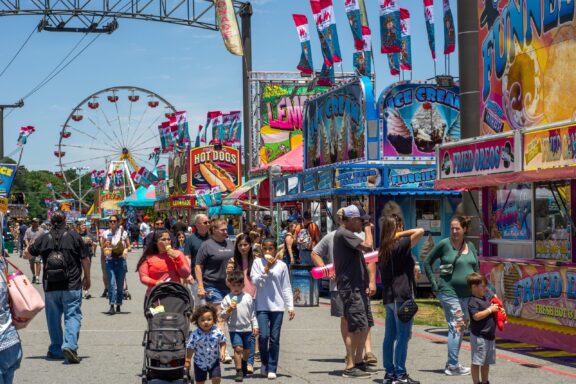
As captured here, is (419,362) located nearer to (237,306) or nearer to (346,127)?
(237,306)

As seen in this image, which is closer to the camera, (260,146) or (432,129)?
(432,129)

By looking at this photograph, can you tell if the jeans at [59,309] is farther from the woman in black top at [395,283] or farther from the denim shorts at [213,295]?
the woman in black top at [395,283]

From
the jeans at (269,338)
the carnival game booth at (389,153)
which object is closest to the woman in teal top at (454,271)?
the jeans at (269,338)

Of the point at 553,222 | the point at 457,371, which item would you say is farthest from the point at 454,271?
the point at 553,222

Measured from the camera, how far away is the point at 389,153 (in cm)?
2247

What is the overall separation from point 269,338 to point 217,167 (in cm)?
4084

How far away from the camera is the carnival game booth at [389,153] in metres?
21.0

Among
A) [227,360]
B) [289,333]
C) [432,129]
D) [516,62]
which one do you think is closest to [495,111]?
[516,62]

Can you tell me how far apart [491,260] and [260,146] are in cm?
Result: 3051

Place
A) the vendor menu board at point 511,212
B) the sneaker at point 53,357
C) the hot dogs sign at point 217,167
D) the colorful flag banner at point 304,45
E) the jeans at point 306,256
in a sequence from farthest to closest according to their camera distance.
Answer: the hot dogs sign at point 217,167 → the colorful flag banner at point 304,45 → the jeans at point 306,256 → the vendor menu board at point 511,212 → the sneaker at point 53,357

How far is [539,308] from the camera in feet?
41.4

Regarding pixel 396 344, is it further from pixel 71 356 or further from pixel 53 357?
pixel 53 357

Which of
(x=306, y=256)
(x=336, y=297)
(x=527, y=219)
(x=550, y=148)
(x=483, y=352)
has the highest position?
(x=550, y=148)

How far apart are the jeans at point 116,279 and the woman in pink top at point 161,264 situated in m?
6.90
